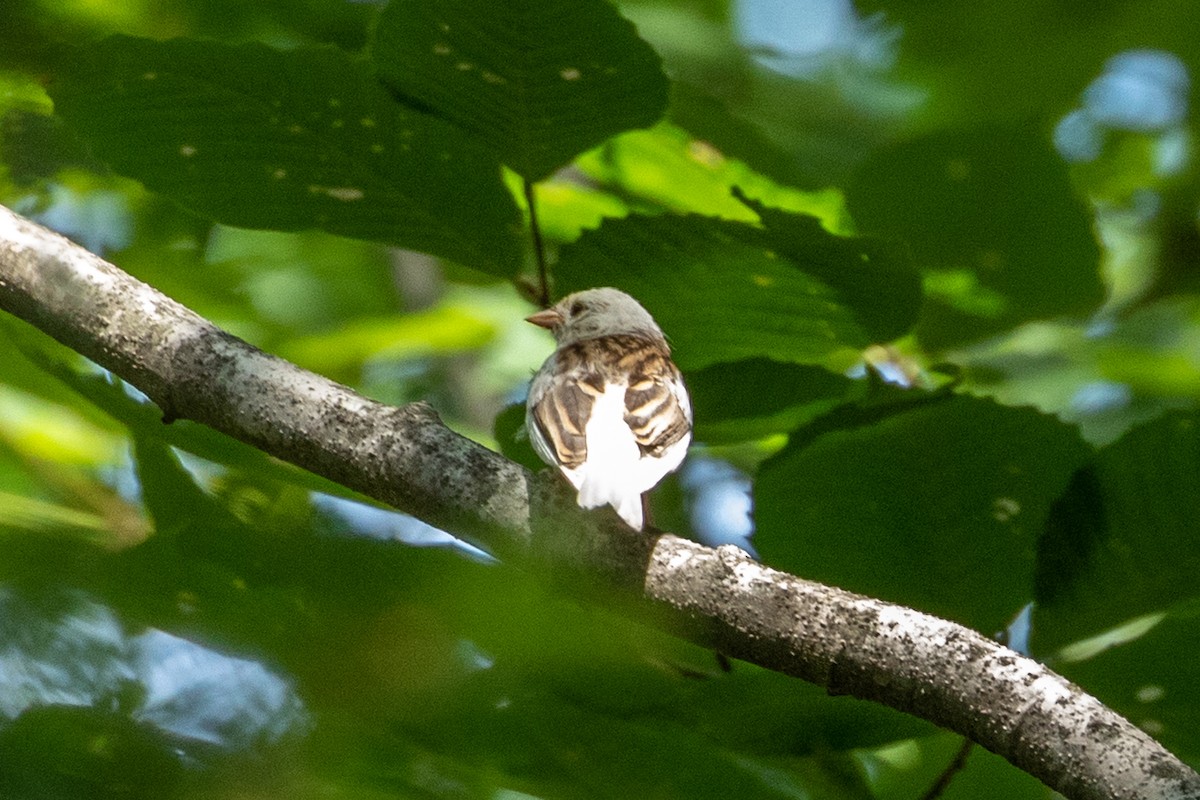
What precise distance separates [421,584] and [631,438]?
1.74 m

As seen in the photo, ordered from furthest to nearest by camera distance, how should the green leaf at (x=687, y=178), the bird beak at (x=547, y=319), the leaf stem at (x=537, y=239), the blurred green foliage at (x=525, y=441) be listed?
the bird beak at (x=547, y=319) → the green leaf at (x=687, y=178) → the leaf stem at (x=537, y=239) → the blurred green foliage at (x=525, y=441)

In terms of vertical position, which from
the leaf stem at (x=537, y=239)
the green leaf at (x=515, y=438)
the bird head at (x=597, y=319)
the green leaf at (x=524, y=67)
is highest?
the bird head at (x=597, y=319)

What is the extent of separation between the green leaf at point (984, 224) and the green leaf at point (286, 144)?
1.22m

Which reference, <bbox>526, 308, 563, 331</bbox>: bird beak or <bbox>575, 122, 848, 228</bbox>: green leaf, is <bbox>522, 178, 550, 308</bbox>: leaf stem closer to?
<bbox>575, 122, 848, 228</bbox>: green leaf

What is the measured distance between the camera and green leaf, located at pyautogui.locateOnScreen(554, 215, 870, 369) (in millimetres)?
2449

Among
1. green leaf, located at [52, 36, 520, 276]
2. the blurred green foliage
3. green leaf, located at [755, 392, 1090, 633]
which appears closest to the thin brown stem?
the blurred green foliage

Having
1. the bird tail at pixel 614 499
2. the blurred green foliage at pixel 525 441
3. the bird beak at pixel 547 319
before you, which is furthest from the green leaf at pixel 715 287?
the bird beak at pixel 547 319

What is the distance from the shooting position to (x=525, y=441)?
2656 mm

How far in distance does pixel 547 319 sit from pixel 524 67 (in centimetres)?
137

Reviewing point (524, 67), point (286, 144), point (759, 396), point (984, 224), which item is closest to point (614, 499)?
point (759, 396)

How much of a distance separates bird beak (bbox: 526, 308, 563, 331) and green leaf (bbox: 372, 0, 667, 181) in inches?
41.1

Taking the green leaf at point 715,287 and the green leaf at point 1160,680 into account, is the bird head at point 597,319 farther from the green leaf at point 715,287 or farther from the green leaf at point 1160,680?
the green leaf at point 1160,680

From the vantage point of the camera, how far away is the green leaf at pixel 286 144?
7.91 ft

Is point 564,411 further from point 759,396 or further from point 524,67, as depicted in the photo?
point 524,67
